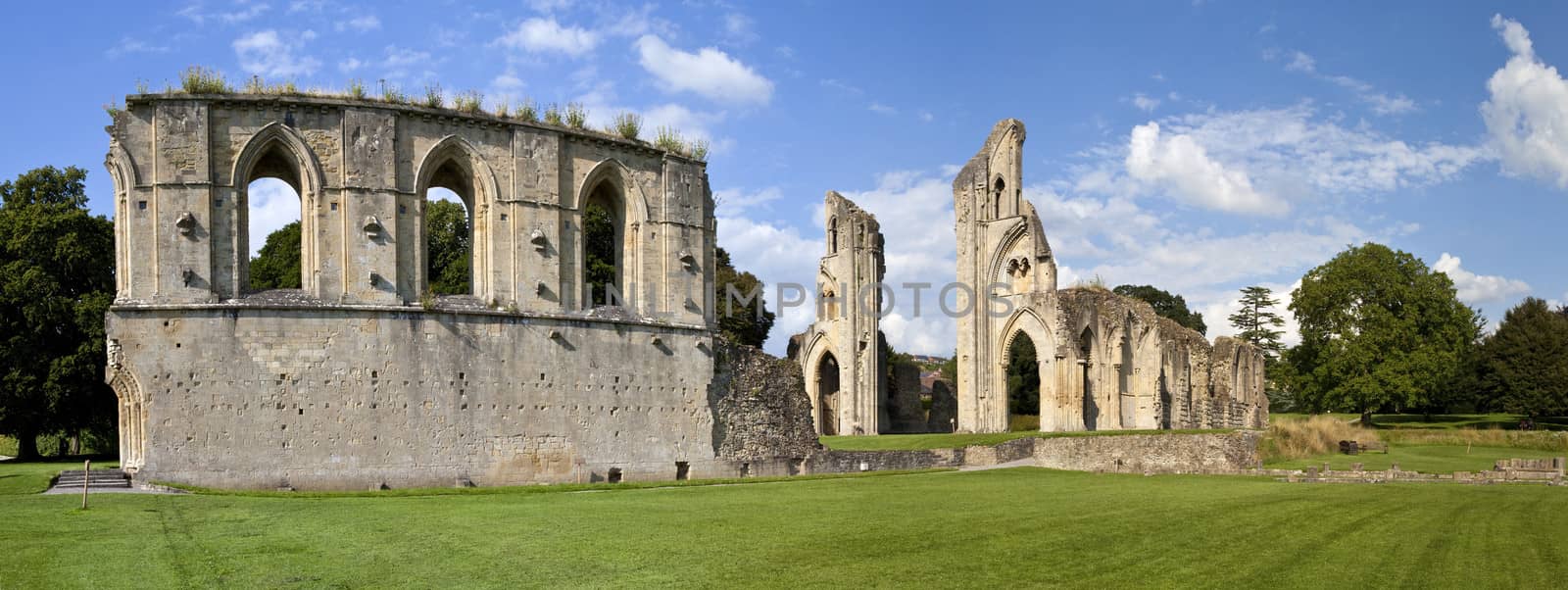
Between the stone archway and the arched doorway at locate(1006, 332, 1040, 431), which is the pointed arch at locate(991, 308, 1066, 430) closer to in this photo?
the stone archway

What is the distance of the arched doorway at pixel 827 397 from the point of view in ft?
151

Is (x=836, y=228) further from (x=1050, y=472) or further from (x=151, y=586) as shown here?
(x=151, y=586)

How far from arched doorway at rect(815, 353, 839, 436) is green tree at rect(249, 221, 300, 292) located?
18853mm

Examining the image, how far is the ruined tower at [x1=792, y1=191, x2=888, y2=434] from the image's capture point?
43.5 m

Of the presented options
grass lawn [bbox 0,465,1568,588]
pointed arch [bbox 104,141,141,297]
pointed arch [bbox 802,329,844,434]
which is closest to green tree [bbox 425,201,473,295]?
pointed arch [bbox 802,329,844,434]

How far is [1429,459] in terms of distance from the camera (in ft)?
114

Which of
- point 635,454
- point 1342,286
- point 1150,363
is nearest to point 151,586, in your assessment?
point 635,454

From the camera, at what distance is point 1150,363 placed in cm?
4541

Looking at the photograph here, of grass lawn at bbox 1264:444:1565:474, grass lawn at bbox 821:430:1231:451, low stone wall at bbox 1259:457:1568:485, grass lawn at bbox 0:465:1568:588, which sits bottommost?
grass lawn at bbox 1264:444:1565:474

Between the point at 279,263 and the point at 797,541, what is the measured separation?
33259mm

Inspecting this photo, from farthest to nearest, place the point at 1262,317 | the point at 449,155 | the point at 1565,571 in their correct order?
the point at 1262,317 < the point at 449,155 < the point at 1565,571

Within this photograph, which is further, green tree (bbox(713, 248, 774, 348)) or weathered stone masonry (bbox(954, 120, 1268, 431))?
green tree (bbox(713, 248, 774, 348))

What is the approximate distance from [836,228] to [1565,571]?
34.3 metres

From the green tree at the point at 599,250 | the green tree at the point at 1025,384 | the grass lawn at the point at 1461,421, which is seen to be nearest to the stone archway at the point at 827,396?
the green tree at the point at 599,250
